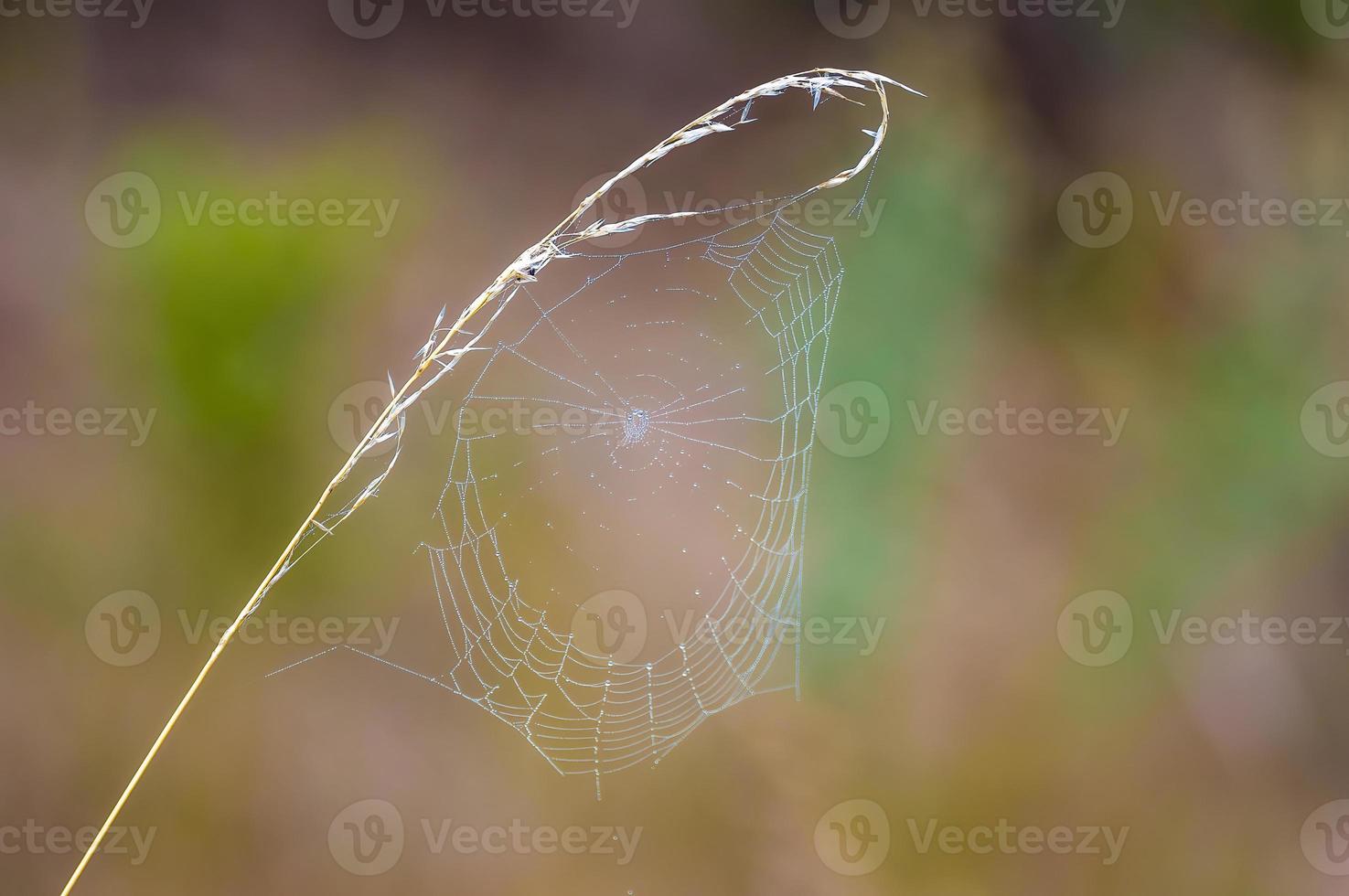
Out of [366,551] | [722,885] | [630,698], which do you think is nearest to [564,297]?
[366,551]

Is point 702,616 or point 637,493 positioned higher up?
point 637,493

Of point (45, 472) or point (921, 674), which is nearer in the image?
point (45, 472)

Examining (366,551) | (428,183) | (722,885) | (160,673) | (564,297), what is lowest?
(722,885)

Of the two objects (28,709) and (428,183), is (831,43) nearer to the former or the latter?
(428,183)

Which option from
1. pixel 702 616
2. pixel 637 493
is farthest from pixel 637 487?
pixel 702 616

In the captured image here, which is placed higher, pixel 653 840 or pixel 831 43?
pixel 831 43

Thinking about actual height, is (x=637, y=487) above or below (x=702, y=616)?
above

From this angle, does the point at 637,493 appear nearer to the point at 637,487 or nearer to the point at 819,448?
the point at 637,487

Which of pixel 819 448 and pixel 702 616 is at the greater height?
pixel 819 448
